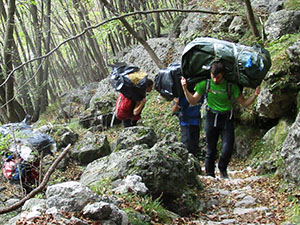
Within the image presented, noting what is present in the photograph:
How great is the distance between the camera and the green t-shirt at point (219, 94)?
5.19 m

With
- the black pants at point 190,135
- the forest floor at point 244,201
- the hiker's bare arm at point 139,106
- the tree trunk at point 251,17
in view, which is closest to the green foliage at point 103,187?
the forest floor at point 244,201

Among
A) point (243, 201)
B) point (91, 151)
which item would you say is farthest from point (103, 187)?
point (91, 151)

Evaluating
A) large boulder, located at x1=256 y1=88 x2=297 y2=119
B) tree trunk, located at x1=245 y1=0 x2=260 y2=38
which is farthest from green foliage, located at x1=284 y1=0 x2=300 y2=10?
large boulder, located at x1=256 y1=88 x2=297 y2=119

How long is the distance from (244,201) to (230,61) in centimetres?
220

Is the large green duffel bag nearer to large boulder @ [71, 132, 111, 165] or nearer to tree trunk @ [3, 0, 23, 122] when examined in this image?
large boulder @ [71, 132, 111, 165]

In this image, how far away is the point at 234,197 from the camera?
471 centimetres

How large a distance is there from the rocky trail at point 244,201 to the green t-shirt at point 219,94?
4.36 feet

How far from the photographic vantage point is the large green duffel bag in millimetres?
4969

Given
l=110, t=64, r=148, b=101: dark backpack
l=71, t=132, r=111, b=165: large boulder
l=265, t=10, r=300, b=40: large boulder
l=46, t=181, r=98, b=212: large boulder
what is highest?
l=265, t=10, r=300, b=40: large boulder

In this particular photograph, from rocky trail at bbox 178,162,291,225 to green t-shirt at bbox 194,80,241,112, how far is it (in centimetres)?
133

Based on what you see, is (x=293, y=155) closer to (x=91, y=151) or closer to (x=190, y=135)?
(x=190, y=135)

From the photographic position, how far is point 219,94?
5.21m

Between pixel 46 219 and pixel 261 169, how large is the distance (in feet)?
14.3

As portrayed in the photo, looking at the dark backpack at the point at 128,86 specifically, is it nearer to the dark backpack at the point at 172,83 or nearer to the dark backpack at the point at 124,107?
the dark backpack at the point at 124,107
